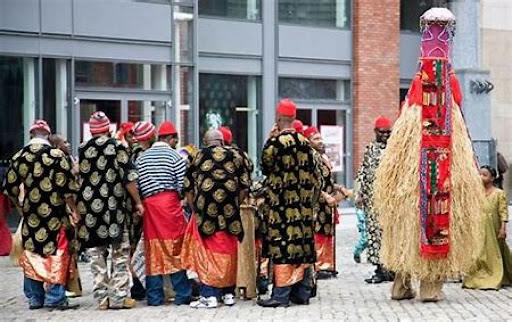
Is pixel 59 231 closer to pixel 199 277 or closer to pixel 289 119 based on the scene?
pixel 199 277

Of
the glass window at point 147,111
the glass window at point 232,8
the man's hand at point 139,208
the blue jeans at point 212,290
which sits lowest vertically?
the blue jeans at point 212,290

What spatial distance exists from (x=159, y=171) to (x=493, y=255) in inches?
156

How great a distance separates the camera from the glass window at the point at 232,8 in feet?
75.3

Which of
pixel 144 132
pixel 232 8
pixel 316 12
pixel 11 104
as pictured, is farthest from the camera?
pixel 316 12

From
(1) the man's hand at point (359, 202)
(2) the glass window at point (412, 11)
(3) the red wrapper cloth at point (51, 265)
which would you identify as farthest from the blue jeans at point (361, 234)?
(2) the glass window at point (412, 11)

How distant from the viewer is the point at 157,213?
10.9 m

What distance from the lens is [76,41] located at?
66.6ft

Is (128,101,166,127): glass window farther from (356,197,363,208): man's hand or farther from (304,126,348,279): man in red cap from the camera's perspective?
(304,126,348,279): man in red cap

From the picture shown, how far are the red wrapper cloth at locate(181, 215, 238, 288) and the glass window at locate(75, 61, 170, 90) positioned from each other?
33.5 ft

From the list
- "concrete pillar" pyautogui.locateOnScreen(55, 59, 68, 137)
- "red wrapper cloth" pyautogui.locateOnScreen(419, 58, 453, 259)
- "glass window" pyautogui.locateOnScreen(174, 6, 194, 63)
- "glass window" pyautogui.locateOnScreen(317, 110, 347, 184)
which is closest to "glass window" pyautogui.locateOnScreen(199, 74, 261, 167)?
"glass window" pyautogui.locateOnScreen(174, 6, 194, 63)

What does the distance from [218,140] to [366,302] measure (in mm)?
2174

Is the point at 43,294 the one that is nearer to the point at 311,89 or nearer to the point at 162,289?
the point at 162,289

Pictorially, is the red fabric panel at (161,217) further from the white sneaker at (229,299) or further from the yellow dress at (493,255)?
the yellow dress at (493,255)

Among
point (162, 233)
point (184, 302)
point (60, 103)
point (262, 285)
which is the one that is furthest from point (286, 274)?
point (60, 103)
